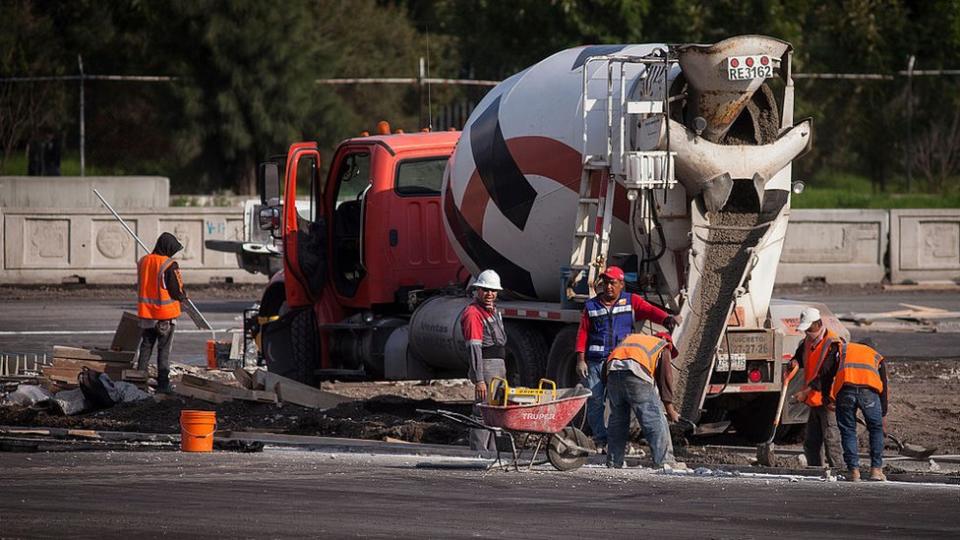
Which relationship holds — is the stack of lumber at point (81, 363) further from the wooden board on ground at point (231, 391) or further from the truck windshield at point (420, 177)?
the truck windshield at point (420, 177)

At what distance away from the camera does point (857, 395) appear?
12.3 metres

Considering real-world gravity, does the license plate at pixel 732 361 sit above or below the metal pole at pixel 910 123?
below

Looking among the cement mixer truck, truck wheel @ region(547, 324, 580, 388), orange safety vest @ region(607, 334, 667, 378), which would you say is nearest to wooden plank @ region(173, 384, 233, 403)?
the cement mixer truck

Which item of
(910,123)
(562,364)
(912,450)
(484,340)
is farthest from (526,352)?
(910,123)

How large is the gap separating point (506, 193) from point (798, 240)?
1596 cm

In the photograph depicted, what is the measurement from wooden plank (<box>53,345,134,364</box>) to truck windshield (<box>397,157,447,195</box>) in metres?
3.54

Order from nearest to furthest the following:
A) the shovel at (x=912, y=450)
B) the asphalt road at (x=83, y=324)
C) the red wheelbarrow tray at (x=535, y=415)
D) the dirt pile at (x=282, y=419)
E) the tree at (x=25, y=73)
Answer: the red wheelbarrow tray at (x=535, y=415) < the shovel at (x=912, y=450) < the dirt pile at (x=282, y=419) < the asphalt road at (x=83, y=324) < the tree at (x=25, y=73)

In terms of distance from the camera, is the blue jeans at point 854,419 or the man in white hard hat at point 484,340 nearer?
the blue jeans at point 854,419

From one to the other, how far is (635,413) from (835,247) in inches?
721

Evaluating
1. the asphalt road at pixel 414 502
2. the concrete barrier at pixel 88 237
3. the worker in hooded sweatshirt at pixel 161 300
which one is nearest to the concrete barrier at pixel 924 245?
the concrete barrier at pixel 88 237

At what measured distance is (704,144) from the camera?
43.7 feet

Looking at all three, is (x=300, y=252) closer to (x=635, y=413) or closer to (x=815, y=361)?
(x=635, y=413)

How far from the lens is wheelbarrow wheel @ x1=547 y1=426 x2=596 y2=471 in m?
12.2

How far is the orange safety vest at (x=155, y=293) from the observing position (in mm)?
17344
